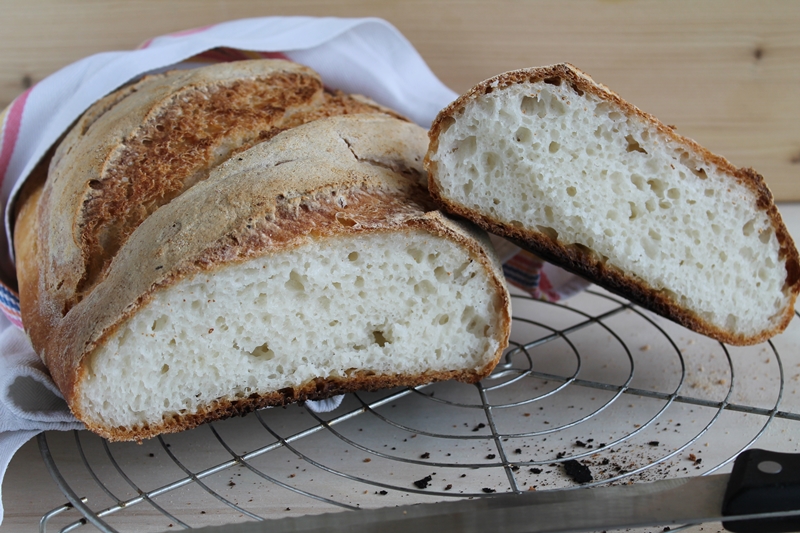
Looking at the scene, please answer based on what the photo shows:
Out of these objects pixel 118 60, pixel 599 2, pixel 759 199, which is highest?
pixel 599 2

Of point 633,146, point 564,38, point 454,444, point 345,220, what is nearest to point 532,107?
point 633,146

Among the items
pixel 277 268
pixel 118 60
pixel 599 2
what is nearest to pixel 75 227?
pixel 277 268

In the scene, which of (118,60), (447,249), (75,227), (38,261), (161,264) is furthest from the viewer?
(118,60)

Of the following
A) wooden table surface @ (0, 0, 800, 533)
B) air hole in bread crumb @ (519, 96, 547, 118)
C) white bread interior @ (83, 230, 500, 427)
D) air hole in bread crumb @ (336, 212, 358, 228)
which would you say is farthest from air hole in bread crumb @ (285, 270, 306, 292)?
wooden table surface @ (0, 0, 800, 533)

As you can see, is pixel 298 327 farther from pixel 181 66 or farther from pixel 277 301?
pixel 181 66

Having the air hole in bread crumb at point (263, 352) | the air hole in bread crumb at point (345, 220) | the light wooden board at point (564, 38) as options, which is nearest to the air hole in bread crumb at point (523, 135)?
the air hole in bread crumb at point (345, 220)

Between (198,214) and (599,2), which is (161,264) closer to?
(198,214)

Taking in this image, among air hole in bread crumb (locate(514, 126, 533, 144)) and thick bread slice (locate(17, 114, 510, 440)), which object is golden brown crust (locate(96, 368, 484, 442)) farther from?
air hole in bread crumb (locate(514, 126, 533, 144))
